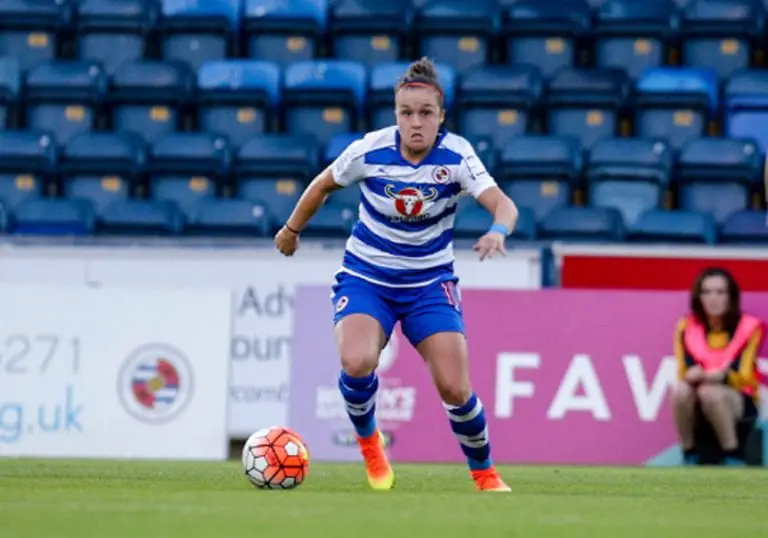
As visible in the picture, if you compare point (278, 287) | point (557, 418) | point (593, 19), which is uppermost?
point (593, 19)

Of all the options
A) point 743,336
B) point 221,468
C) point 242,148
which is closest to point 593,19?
point 242,148

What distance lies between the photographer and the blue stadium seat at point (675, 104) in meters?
16.2

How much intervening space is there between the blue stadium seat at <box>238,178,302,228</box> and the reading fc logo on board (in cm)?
288

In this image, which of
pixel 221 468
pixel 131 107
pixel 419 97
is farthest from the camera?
pixel 131 107

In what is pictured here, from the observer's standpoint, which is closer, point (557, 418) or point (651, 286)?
point (557, 418)

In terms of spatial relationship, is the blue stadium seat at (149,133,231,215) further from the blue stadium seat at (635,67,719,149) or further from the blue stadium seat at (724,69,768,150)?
the blue stadium seat at (724,69,768,150)

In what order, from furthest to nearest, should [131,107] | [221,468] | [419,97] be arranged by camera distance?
[131,107] → [221,468] → [419,97]

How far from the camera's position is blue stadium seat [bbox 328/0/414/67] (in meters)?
17.0

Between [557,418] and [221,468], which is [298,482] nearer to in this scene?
[221,468]

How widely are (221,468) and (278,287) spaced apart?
291cm

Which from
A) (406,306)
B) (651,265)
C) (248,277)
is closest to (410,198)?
(406,306)

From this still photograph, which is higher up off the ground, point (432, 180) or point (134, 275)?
point (432, 180)

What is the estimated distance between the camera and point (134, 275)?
44.6 feet

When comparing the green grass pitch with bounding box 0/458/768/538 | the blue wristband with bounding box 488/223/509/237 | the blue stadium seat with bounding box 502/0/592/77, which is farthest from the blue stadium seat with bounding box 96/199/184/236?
the blue wristband with bounding box 488/223/509/237
